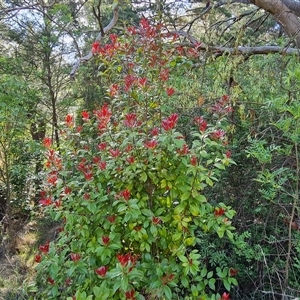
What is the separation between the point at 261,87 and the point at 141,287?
176 centimetres

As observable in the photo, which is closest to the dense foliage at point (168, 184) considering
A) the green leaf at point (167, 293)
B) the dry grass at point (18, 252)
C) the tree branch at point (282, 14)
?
the green leaf at point (167, 293)

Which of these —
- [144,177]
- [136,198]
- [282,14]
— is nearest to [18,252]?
[136,198]

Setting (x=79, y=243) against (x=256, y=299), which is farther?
(x=256, y=299)

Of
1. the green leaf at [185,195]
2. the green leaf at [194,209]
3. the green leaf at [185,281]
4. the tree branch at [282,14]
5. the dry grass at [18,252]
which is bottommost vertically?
the dry grass at [18,252]

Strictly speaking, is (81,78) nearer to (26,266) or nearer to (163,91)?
(26,266)

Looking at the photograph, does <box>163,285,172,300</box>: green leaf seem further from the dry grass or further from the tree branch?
the tree branch

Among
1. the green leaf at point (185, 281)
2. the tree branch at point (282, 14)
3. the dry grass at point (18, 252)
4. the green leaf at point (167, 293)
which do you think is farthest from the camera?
the dry grass at point (18, 252)

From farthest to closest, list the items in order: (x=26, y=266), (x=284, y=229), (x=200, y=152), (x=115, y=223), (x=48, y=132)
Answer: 1. (x=48, y=132)
2. (x=26, y=266)
3. (x=284, y=229)
4. (x=115, y=223)
5. (x=200, y=152)

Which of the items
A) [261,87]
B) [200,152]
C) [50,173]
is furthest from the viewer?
[261,87]

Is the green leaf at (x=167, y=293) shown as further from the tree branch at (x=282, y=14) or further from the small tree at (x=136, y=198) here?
the tree branch at (x=282, y=14)

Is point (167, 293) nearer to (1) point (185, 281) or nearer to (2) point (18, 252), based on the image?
(1) point (185, 281)

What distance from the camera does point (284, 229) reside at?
2.40 metres

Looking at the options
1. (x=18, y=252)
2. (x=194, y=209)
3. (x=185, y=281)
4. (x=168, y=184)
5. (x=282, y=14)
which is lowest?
(x=18, y=252)

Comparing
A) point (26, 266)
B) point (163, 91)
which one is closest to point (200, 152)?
point (163, 91)
